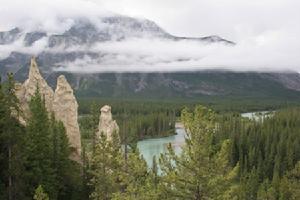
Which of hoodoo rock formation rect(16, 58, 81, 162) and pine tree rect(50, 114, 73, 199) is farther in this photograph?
hoodoo rock formation rect(16, 58, 81, 162)

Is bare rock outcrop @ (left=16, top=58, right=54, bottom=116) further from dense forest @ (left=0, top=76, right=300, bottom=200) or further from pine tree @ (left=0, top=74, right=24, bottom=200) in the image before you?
pine tree @ (left=0, top=74, right=24, bottom=200)

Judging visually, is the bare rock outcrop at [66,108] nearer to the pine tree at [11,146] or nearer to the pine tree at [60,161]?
the pine tree at [60,161]

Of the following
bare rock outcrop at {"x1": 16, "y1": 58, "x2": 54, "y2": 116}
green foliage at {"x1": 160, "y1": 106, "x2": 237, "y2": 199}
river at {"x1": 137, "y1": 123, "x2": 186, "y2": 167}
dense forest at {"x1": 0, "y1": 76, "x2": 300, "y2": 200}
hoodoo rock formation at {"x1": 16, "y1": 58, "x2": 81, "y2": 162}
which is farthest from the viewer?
river at {"x1": 137, "y1": 123, "x2": 186, "y2": 167}

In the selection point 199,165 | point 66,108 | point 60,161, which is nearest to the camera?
point 199,165

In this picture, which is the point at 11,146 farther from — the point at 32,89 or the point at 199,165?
the point at 32,89

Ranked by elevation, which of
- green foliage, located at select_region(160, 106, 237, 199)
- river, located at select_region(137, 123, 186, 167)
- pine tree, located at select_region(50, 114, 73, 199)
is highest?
green foliage, located at select_region(160, 106, 237, 199)

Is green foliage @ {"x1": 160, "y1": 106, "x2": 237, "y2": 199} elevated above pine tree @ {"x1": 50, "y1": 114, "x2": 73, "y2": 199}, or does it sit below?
above

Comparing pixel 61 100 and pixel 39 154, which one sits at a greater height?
pixel 61 100

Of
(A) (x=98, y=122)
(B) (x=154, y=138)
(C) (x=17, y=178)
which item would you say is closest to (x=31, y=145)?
(C) (x=17, y=178)

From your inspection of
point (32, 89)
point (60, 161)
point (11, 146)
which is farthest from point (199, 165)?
point (32, 89)

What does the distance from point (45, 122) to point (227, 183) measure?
33640 millimetres

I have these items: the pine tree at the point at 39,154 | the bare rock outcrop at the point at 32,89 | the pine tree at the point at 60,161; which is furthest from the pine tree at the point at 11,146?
the bare rock outcrop at the point at 32,89

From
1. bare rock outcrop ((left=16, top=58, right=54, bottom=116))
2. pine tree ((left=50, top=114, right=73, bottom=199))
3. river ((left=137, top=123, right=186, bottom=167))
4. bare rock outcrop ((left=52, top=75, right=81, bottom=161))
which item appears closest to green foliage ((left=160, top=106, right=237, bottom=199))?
pine tree ((left=50, top=114, right=73, bottom=199))

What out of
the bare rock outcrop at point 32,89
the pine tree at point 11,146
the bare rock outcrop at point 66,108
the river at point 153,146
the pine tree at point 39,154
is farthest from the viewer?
the river at point 153,146
